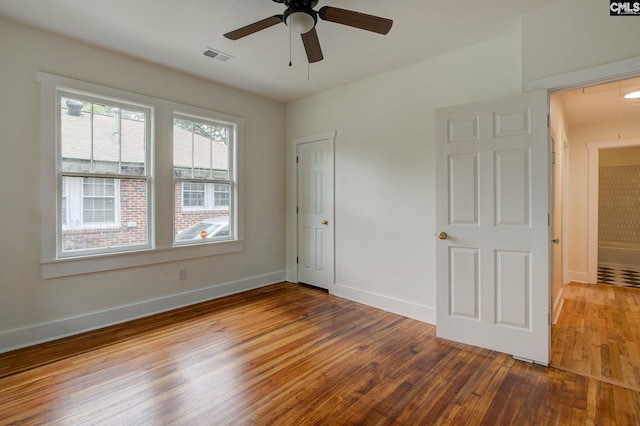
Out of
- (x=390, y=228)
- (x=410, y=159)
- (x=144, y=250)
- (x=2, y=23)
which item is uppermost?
(x=2, y=23)

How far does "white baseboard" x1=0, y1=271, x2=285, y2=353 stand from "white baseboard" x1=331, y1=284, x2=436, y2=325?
1394 mm

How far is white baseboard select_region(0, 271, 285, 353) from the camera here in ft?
8.76

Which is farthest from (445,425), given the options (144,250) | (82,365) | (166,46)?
(166,46)

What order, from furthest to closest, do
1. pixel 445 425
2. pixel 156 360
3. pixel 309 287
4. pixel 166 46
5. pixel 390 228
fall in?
pixel 309 287
pixel 390 228
pixel 166 46
pixel 156 360
pixel 445 425

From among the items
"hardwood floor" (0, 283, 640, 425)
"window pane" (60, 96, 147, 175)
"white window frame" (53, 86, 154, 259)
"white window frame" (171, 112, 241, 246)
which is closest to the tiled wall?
"hardwood floor" (0, 283, 640, 425)

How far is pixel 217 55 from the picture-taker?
10.6 ft

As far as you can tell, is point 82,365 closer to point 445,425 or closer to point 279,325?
point 279,325

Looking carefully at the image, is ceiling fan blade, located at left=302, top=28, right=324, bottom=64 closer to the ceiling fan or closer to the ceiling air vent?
the ceiling fan

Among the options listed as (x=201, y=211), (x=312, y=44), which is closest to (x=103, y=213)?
(x=201, y=211)

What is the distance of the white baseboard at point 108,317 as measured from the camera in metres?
2.67

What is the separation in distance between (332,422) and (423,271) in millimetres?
1962

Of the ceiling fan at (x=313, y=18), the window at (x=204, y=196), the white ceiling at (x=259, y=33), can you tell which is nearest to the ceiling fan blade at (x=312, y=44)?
the ceiling fan at (x=313, y=18)

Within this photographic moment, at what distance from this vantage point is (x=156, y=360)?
247 centimetres

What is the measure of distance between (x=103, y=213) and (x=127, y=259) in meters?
0.55
